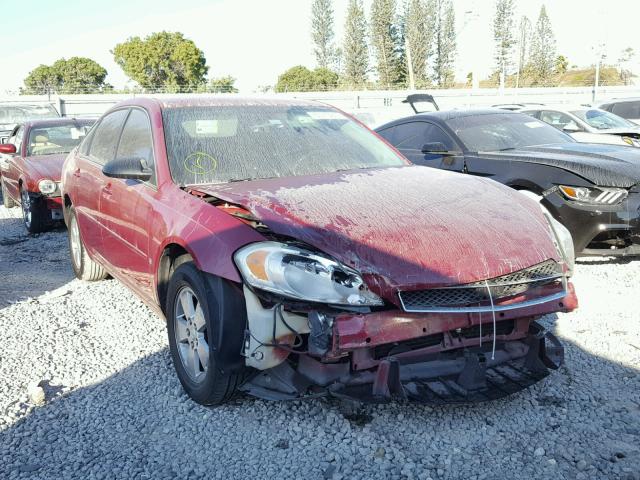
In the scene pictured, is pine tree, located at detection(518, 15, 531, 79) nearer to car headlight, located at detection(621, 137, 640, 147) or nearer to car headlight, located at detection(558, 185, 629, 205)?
car headlight, located at detection(621, 137, 640, 147)

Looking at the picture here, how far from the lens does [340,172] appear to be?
12.5 ft

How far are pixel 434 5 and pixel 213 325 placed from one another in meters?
74.3

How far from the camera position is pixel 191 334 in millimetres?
3141

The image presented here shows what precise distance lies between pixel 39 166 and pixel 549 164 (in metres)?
6.65

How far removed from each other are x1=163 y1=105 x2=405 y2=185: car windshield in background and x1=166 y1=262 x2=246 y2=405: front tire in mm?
727

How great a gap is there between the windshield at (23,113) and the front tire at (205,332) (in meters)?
12.9

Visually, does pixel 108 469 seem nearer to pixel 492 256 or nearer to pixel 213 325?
pixel 213 325

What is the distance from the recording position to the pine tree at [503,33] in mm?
73188

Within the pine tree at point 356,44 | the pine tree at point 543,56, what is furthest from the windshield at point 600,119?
the pine tree at point 543,56

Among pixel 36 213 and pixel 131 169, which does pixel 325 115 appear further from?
pixel 36 213

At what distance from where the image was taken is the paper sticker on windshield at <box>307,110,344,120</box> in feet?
14.3

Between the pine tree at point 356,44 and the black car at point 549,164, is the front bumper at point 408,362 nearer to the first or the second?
the black car at point 549,164

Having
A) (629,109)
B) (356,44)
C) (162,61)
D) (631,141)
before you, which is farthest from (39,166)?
(162,61)

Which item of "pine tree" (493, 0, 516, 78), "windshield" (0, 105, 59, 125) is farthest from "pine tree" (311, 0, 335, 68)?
"windshield" (0, 105, 59, 125)
